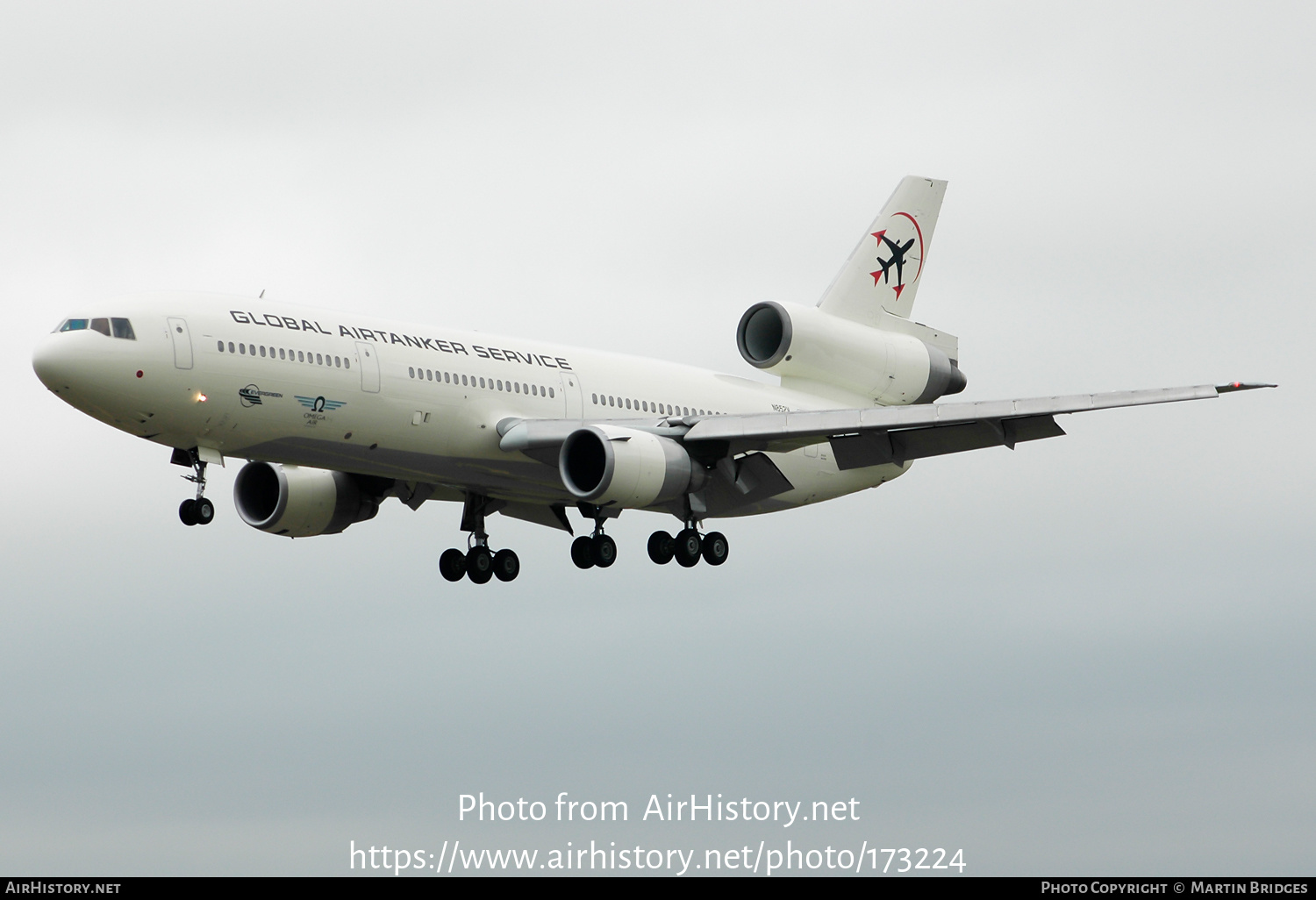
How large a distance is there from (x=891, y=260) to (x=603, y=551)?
14025mm

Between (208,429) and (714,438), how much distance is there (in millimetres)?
11071

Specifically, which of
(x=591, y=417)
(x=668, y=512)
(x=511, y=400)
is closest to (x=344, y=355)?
(x=511, y=400)

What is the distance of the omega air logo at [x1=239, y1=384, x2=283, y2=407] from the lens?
31.8m

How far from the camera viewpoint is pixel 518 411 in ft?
120

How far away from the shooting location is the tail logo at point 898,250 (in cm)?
4616

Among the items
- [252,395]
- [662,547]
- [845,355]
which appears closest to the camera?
[252,395]

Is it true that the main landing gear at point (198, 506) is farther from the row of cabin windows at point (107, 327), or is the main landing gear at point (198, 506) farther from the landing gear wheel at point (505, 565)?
the landing gear wheel at point (505, 565)

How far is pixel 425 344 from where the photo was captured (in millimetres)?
35094

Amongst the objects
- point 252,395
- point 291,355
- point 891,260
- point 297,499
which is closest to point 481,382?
point 291,355

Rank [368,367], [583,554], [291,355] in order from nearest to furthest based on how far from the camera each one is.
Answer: [291,355], [368,367], [583,554]

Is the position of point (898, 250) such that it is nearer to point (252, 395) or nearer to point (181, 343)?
point (252, 395)

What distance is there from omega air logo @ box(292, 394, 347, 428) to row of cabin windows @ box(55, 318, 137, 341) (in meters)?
3.46

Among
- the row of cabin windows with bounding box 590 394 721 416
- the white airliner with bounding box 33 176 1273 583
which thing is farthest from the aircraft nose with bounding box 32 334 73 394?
the row of cabin windows with bounding box 590 394 721 416

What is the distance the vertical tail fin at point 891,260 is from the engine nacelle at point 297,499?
546 inches
